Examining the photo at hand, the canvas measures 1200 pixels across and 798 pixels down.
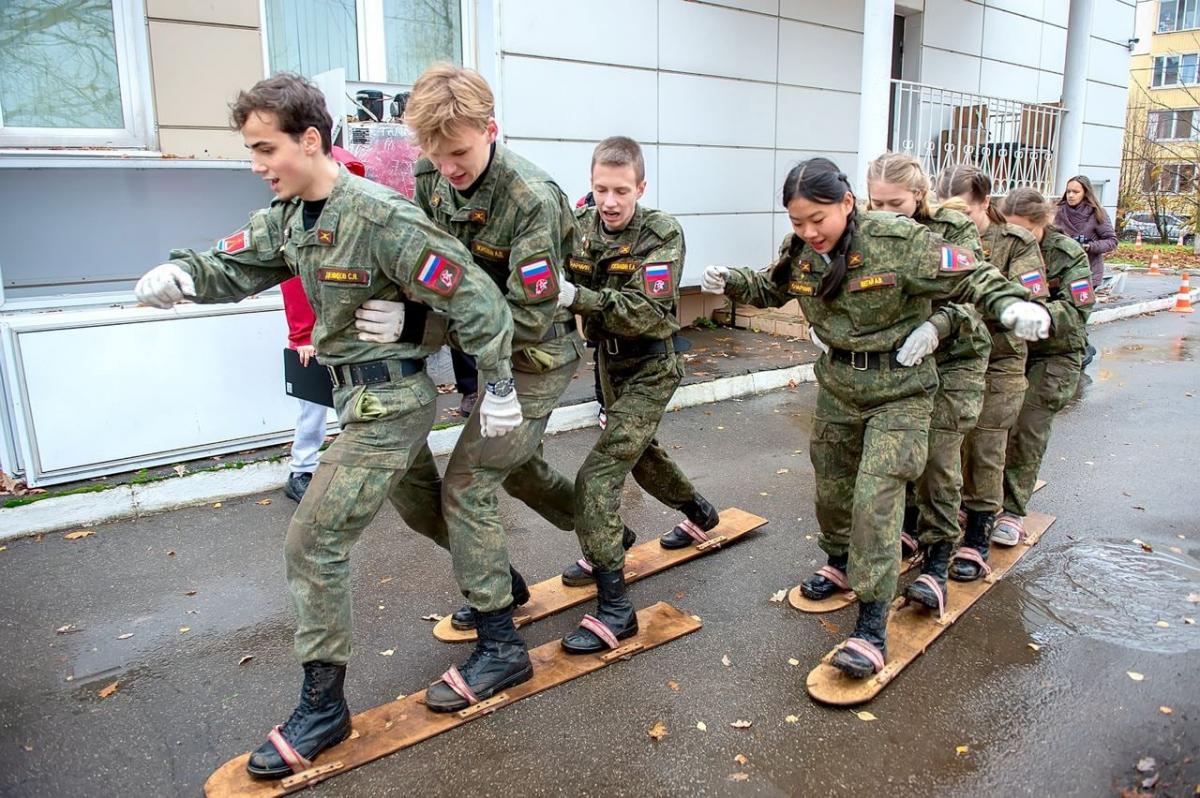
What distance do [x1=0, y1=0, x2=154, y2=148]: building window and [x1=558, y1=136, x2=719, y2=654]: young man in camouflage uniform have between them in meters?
4.22

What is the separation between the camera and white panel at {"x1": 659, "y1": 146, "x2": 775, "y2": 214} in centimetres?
938

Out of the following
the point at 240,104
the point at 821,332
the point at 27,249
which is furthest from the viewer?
the point at 27,249

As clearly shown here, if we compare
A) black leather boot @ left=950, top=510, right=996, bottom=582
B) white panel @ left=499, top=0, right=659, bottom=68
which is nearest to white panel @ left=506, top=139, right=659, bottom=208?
white panel @ left=499, top=0, right=659, bottom=68

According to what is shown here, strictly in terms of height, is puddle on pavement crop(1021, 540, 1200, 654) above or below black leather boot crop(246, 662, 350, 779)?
below

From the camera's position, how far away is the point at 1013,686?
3242 millimetres

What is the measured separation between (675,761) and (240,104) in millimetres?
2418

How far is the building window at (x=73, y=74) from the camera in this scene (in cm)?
588

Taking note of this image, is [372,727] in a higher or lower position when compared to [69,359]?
lower

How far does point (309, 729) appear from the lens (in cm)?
276

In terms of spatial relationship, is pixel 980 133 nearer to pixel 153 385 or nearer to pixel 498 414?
pixel 153 385

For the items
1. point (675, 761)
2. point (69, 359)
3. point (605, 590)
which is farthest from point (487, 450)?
point (69, 359)

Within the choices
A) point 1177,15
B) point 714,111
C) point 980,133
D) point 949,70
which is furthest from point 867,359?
point 1177,15

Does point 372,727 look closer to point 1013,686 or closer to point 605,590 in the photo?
point 605,590

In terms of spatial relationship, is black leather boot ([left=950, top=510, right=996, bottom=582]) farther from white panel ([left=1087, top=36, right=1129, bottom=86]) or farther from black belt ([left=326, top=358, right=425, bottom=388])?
white panel ([left=1087, top=36, right=1129, bottom=86])
